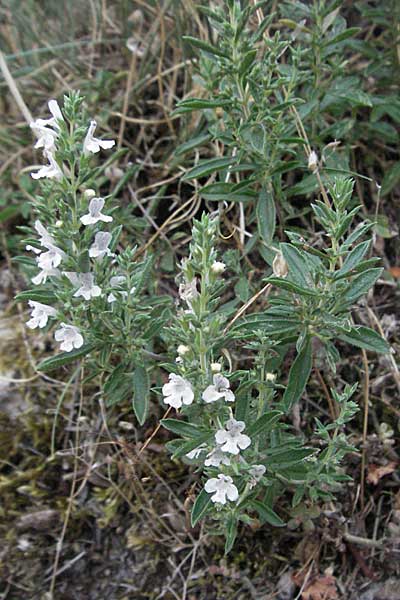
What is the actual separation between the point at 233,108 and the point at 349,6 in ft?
3.57

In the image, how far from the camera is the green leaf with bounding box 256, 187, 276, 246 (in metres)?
2.12

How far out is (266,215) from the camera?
214cm

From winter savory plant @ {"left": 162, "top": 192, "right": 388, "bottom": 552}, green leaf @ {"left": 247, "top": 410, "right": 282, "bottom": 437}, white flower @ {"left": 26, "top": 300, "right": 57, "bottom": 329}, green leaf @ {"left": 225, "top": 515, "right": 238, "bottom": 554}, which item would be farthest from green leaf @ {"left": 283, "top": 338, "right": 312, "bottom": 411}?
white flower @ {"left": 26, "top": 300, "right": 57, "bottom": 329}

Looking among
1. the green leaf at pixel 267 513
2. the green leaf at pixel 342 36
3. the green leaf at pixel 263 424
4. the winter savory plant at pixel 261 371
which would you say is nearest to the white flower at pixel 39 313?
the winter savory plant at pixel 261 371

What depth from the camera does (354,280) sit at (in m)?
1.78

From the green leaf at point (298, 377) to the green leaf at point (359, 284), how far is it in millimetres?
165

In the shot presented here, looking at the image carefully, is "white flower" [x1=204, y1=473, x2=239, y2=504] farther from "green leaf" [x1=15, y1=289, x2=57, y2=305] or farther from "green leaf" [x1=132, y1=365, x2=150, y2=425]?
"green leaf" [x1=15, y1=289, x2=57, y2=305]

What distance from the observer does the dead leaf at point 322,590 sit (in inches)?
79.0

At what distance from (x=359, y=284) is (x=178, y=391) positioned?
1.84 ft

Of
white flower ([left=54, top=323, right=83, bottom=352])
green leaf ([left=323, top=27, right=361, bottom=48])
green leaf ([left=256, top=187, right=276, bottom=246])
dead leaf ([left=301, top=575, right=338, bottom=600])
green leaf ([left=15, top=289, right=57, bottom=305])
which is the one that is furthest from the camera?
green leaf ([left=323, top=27, right=361, bottom=48])

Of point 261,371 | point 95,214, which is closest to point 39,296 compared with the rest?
point 95,214

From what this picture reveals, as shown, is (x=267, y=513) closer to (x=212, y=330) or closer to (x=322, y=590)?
(x=322, y=590)

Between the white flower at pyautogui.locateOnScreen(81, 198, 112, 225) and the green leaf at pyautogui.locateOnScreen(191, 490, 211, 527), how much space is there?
756mm

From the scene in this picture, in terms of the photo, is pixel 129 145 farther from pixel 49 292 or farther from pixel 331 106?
pixel 49 292
